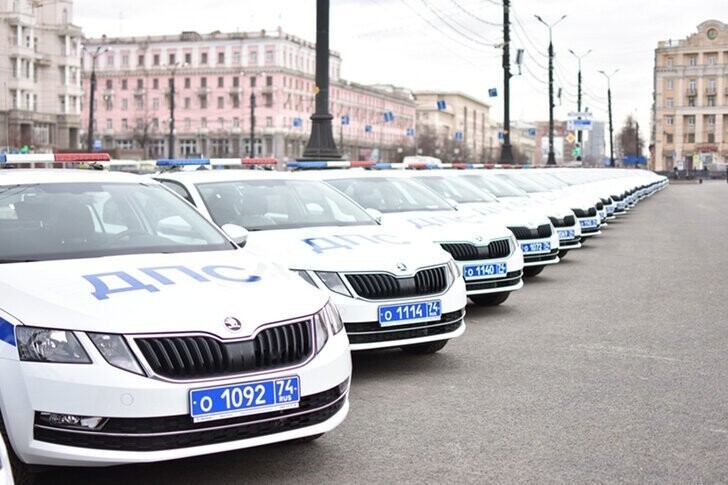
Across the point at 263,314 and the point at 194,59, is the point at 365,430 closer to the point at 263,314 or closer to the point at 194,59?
the point at 263,314

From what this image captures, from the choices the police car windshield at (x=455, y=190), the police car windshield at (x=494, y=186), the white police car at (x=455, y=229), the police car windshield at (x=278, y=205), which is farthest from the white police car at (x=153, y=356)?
the police car windshield at (x=494, y=186)

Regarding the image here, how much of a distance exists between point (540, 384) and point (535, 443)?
4.57ft

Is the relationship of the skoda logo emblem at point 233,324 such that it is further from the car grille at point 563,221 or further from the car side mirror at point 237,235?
the car grille at point 563,221

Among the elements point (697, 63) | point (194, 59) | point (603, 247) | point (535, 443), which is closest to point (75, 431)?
point (535, 443)

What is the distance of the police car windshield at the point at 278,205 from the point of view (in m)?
8.31

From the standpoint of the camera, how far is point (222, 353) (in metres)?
4.42

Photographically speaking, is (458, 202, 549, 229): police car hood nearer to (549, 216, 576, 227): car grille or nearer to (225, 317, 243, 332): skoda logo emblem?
(549, 216, 576, 227): car grille

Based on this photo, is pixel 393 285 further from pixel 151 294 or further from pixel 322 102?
pixel 322 102

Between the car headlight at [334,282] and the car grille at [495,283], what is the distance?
2916 mm

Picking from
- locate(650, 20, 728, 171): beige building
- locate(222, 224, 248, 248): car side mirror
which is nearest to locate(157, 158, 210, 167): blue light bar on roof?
locate(222, 224, 248, 248): car side mirror

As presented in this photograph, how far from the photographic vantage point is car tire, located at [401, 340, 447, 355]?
7.54 meters

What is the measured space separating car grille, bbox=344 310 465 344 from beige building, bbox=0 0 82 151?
73862 millimetres

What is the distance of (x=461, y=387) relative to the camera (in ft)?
21.7

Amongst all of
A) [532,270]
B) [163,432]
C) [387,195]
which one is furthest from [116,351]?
[532,270]
